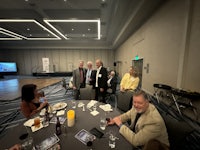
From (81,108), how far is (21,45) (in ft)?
42.2

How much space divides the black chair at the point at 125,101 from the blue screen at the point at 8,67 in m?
13.4

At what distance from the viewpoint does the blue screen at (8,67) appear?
35.4 feet

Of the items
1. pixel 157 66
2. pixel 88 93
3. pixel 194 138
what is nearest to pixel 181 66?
pixel 157 66

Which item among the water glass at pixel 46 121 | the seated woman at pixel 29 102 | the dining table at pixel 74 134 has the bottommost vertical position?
the dining table at pixel 74 134

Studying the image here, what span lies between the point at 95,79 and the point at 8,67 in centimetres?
1211

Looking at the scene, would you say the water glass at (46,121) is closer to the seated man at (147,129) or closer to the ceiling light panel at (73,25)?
the seated man at (147,129)

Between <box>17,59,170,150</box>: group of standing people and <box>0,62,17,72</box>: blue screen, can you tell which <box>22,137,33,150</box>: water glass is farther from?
<box>0,62,17,72</box>: blue screen

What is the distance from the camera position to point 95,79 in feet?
12.3

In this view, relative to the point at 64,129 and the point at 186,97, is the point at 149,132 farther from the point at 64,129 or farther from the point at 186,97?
the point at 186,97

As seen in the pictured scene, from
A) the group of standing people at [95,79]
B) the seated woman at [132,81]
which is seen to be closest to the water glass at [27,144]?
the group of standing people at [95,79]

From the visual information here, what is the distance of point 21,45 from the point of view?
36.7ft

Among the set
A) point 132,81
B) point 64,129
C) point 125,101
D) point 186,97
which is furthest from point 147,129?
point 132,81

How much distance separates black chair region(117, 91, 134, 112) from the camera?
2.17 m

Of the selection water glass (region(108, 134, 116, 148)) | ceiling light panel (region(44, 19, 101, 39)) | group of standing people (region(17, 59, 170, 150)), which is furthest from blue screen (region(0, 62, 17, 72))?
water glass (region(108, 134, 116, 148))
